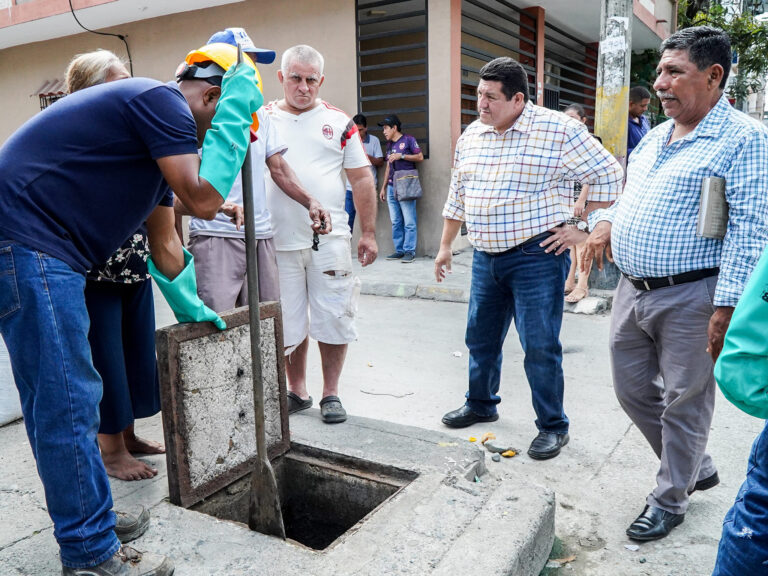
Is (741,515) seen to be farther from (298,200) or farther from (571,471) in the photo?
(298,200)

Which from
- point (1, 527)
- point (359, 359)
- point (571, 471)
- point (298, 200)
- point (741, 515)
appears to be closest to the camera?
point (741, 515)

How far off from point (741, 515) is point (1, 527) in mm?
2427

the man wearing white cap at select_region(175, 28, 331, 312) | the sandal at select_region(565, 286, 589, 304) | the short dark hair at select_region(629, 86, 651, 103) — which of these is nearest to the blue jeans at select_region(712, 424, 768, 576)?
the man wearing white cap at select_region(175, 28, 331, 312)

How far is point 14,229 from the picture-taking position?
1.91 meters

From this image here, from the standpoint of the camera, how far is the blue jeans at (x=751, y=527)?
1.58 metres

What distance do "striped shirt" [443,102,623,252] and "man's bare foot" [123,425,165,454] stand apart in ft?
6.18

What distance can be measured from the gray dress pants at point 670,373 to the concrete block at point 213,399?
4.87ft

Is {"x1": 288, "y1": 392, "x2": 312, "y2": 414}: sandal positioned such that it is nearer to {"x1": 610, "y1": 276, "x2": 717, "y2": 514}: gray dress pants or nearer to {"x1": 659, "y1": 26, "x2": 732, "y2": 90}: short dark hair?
{"x1": 610, "y1": 276, "x2": 717, "y2": 514}: gray dress pants

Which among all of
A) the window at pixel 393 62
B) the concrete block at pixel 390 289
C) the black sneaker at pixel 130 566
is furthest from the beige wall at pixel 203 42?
the black sneaker at pixel 130 566

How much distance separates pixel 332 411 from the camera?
3.37m

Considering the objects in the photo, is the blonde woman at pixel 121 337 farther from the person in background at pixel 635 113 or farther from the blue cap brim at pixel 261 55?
the person in background at pixel 635 113

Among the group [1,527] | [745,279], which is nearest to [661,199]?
[745,279]

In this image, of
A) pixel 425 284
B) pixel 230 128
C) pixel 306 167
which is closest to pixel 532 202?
pixel 306 167

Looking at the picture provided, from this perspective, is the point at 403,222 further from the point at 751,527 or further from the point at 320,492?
the point at 751,527
